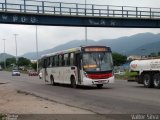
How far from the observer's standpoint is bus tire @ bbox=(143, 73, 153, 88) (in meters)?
27.9

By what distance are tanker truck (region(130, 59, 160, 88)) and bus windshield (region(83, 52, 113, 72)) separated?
1.98m

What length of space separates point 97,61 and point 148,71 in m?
3.35

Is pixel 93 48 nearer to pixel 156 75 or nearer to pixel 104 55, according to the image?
pixel 104 55

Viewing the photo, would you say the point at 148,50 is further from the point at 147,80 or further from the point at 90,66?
the point at 90,66

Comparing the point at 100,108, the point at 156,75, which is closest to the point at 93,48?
the point at 156,75

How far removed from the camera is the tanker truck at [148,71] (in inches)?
1068

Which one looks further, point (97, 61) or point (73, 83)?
point (73, 83)

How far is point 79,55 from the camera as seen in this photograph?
29.0 metres

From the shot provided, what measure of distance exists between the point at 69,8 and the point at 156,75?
61.1ft

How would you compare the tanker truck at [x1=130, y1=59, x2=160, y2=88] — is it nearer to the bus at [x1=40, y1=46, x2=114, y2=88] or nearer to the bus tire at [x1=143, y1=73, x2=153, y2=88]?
the bus tire at [x1=143, y1=73, x2=153, y2=88]

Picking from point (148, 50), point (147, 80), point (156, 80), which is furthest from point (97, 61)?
point (148, 50)

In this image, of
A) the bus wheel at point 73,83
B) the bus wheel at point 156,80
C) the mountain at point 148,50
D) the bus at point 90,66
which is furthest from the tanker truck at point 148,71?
the mountain at point 148,50

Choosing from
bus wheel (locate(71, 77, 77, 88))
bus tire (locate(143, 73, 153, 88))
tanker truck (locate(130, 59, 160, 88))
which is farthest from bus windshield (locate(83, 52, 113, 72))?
bus wheel (locate(71, 77, 77, 88))

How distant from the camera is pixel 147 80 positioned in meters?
28.2
